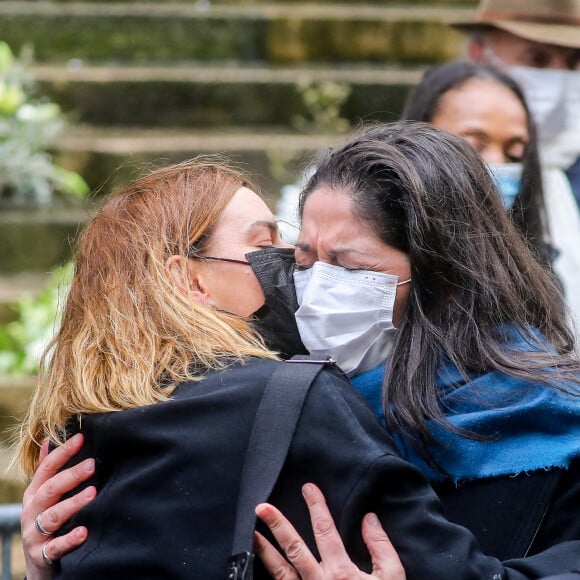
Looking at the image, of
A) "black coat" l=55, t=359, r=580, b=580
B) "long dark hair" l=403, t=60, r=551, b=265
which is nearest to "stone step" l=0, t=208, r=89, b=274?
"long dark hair" l=403, t=60, r=551, b=265

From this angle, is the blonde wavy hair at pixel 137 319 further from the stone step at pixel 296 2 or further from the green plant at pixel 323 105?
the stone step at pixel 296 2

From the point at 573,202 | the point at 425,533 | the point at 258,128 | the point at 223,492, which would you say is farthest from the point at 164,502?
the point at 258,128

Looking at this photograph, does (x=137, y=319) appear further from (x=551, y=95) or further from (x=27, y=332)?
(x=27, y=332)

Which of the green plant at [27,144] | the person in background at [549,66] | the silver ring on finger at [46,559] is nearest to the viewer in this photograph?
the silver ring on finger at [46,559]

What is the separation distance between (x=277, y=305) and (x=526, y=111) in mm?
1491

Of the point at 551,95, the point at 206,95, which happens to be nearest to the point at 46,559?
the point at 551,95

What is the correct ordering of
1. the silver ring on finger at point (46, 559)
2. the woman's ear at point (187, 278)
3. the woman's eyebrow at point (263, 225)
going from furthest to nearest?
1. the woman's eyebrow at point (263, 225)
2. the woman's ear at point (187, 278)
3. the silver ring on finger at point (46, 559)

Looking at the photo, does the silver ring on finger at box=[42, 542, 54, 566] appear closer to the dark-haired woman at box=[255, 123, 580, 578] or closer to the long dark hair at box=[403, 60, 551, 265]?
the dark-haired woman at box=[255, 123, 580, 578]

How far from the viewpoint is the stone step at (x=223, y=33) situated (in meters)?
6.51

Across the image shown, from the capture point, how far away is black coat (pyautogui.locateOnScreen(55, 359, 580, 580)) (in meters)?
1.75

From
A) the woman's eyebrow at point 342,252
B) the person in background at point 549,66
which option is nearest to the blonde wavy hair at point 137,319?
the woman's eyebrow at point 342,252

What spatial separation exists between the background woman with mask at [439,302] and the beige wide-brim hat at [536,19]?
67.4 inches

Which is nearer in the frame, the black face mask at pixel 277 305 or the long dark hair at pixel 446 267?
the long dark hair at pixel 446 267

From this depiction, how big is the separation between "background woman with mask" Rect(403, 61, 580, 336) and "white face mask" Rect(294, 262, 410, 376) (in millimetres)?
1031
